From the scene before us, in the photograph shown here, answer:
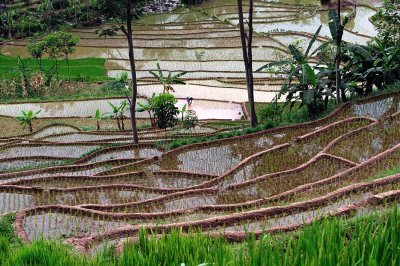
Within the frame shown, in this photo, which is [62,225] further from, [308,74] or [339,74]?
[339,74]

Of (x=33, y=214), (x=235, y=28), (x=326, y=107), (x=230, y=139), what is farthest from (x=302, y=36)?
(x=33, y=214)

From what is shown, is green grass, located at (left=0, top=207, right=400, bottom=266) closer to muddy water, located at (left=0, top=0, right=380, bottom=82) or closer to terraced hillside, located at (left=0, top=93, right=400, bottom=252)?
terraced hillside, located at (left=0, top=93, right=400, bottom=252)

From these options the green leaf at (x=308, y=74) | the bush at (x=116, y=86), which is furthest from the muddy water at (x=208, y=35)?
the green leaf at (x=308, y=74)

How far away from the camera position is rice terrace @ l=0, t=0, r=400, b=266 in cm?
462

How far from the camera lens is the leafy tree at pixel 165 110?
1941cm

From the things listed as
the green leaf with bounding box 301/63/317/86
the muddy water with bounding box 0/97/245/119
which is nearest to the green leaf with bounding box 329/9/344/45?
the green leaf with bounding box 301/63/317/86

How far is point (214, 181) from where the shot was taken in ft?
36.4

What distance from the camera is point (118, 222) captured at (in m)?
8.68

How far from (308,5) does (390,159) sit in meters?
32.7

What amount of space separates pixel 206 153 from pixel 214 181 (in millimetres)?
2656

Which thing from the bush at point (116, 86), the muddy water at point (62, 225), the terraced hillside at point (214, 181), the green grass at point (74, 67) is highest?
the green grass at point (74, 67)

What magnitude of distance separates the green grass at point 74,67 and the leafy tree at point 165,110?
28.3 feet

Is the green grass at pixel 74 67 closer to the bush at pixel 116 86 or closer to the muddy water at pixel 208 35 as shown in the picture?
the muddy water at pixel 208 35

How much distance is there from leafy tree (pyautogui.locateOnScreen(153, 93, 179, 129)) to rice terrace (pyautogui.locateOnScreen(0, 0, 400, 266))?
5cm
